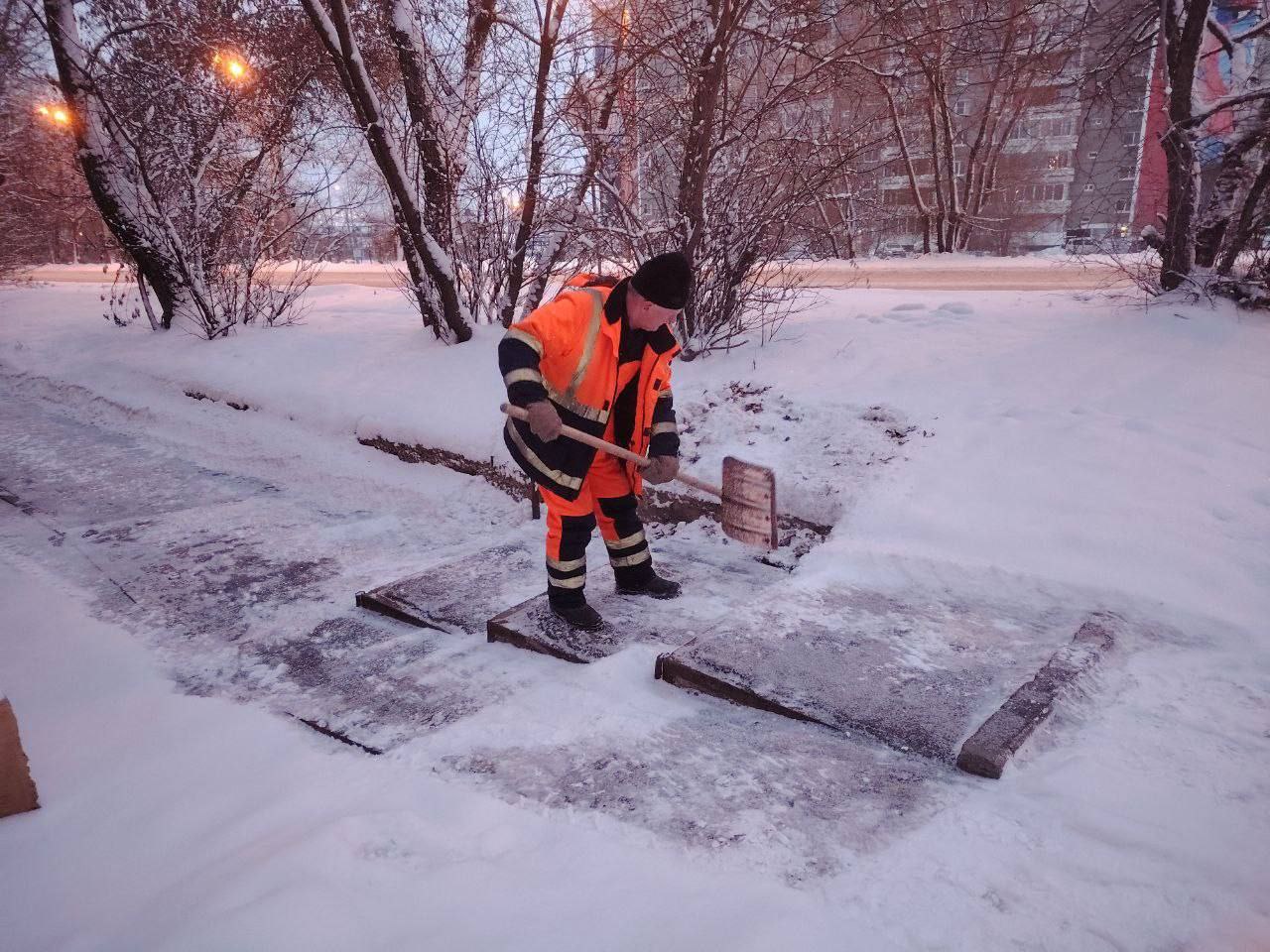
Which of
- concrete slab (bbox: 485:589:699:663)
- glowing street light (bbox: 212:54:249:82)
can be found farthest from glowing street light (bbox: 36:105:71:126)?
concrete slab (bbox: 485:589:699:663)

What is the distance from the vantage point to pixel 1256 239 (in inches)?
197

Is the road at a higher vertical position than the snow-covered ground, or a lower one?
higher

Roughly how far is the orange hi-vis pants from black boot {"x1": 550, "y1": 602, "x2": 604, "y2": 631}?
25mm

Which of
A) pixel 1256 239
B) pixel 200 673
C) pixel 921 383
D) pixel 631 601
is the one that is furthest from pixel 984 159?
pixel 200 673

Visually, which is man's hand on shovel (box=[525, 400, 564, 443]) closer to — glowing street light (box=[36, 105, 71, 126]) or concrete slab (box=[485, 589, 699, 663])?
concrete slab (box=[485, 589, 699, 663])

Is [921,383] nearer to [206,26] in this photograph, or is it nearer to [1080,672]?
[1080,672]

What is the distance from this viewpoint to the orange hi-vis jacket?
2943 mm

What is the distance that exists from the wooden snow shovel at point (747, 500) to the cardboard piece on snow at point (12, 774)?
7.89 feet

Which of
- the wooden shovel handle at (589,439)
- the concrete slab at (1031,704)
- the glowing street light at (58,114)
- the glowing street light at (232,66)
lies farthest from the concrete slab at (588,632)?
the glowing street light at (58,114)

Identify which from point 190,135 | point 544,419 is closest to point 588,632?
point 544,419

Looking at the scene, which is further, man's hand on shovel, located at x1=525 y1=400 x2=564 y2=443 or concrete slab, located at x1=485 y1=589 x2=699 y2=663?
concrete slab, located at x1=485 y1=589 x2=699 y2=663

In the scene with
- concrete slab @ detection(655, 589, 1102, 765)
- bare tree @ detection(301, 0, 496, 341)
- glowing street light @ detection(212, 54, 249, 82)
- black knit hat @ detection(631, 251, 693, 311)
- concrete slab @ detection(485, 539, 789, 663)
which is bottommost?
concrete slab @ detection(485, 539, 789, 663)

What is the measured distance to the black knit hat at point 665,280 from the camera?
288 cm

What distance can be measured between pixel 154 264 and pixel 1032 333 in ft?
29.9
